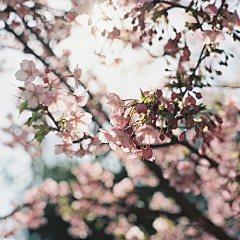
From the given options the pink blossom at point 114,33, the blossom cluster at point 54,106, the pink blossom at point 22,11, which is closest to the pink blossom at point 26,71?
the blossom cluster at point 54,106

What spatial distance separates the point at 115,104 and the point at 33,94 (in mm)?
495

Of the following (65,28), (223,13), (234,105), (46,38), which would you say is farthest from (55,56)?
(234,105)

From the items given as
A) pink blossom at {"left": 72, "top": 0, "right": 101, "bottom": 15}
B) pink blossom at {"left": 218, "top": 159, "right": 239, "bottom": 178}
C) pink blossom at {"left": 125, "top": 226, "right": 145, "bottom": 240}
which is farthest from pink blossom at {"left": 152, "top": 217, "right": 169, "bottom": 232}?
pink blossom at {"left": 72, "top": 0, "right": 101, "bottom": 15}

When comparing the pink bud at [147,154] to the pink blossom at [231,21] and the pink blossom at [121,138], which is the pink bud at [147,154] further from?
the pink blossom at [231,21]

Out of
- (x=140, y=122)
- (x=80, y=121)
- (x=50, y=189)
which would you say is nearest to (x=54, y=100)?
(x=80, y=121)

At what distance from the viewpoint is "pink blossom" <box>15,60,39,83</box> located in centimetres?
136

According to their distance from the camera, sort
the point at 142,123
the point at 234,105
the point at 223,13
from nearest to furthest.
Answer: the point at 142,123, the point at 223,13, the point at 234,105

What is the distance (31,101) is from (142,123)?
0.66m

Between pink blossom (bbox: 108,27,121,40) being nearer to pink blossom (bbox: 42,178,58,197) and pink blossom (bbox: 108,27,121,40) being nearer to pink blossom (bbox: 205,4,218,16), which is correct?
pink blossom (bbox: 205,4,218,16)

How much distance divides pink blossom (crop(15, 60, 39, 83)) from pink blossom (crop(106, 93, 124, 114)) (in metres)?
0.48

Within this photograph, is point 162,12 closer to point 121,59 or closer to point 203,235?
point 121,59

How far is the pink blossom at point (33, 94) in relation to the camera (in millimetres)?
1305

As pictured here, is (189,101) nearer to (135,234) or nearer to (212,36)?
(212,36)

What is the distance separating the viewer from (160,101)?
112 centimetres
